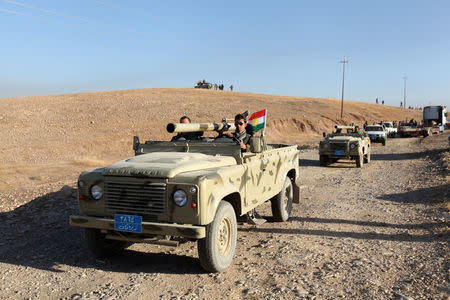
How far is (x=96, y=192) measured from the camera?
196 inches

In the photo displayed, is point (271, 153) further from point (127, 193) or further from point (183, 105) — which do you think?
point (183, 105)

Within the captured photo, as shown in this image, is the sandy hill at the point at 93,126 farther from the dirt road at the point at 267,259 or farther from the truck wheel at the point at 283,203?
the truck wheel at the point at 283,203

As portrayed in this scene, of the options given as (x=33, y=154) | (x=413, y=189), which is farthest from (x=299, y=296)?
(x=33, y=154)

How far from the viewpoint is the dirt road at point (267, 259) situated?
4.48 m

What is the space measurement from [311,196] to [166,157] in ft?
17.6

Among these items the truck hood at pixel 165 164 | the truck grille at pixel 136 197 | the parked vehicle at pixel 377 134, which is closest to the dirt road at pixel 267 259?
the truck grille at pixel 136 197

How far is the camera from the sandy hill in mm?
18391

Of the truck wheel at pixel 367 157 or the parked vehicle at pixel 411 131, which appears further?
the parked vehicle at pixel 411 131

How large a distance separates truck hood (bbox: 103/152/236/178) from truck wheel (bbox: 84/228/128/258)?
95 cm

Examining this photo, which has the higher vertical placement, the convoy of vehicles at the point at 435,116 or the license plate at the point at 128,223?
the convoy of vehicles at the point at 435,116

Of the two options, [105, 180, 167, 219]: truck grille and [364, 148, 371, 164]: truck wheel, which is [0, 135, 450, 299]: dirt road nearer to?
[105, 180, 167, 219]: truck grille

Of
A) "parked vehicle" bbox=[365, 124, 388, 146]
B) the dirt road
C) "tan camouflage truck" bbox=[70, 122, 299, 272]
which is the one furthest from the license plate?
"parked vehicle" bbox=[365, 124, 388, 146]

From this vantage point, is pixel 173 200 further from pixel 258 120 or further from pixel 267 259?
pixel 258 120

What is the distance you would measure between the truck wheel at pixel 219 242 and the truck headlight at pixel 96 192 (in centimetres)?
131
